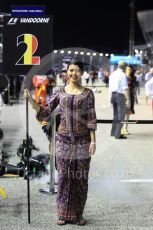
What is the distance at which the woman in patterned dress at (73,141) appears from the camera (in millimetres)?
4727

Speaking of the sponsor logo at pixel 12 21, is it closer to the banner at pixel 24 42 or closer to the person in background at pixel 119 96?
the banner at pixel 24 42

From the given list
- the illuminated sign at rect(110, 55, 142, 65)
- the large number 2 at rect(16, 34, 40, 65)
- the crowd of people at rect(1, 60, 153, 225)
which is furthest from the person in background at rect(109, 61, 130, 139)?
the illuminated sign at rect(110, 55, 142, 65)

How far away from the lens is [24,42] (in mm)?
5098

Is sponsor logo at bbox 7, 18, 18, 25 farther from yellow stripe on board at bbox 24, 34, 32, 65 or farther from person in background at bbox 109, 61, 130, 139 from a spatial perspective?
person in background at bbox 109, 61, 130, 139

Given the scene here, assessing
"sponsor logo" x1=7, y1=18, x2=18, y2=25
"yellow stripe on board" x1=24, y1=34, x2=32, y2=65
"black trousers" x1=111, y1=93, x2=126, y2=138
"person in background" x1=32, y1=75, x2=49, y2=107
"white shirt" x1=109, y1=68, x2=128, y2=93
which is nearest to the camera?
"yellow stripe on board" x1=24, y1=34, x2=32, y2=65

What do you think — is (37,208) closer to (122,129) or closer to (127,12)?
(122,129)

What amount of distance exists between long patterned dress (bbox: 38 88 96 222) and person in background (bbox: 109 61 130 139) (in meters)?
5.94

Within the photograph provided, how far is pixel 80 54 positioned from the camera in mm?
5105

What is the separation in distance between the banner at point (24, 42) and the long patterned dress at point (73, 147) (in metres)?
0.57

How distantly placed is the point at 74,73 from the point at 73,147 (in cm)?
70

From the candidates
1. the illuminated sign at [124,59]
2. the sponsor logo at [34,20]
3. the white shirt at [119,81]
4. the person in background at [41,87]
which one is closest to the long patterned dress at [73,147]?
the sponsor logo at [34,20]

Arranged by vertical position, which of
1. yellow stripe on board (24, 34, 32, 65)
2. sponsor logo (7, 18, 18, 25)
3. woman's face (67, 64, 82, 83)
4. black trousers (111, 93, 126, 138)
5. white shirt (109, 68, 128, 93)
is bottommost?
black trousers (111, 93, 126, 138)

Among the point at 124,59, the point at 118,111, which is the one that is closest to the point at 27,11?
the point at 118,111

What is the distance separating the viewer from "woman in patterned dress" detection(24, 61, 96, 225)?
186 inches
